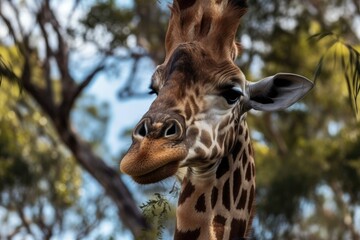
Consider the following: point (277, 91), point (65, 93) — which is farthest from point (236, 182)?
point (65, 93)

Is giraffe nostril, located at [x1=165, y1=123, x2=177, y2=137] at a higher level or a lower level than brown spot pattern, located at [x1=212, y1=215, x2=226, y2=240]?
higher

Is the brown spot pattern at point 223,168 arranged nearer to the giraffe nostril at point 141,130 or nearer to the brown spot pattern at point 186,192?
the brown spot pattern at point 186,192

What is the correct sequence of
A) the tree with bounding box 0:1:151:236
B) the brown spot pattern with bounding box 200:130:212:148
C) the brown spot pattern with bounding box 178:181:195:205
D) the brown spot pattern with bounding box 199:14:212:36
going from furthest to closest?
the tree with bounding box 0:1:151:236 → the brown spot pattern with bounding box 199:14:212:36 → the brown spot pattern with bounding box 178:181:195:205 → the brown spot pattern with bounding box 200:130:212:148

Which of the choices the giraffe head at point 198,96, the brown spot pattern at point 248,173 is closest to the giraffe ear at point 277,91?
the giraffe head at point 198,96

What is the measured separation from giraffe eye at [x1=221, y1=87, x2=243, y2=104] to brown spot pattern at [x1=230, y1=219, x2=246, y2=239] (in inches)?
27.1

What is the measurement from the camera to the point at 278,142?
2434 centimetres

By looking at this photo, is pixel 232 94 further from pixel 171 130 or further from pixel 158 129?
pixel 158 129

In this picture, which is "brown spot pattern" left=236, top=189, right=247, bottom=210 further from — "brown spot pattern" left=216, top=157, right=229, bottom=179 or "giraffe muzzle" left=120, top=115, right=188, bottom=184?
"giraffe muzzle" left=120, top=115, right=188, bottom=184

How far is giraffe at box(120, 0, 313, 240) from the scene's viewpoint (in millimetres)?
4816

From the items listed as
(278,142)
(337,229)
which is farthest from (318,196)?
(337,229)

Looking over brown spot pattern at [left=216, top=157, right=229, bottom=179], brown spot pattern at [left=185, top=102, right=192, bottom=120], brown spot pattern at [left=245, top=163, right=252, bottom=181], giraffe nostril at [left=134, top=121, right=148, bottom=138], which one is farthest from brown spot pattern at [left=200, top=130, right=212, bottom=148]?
brown spot pattern at [left=245, top=163, right=252, bottom=181]

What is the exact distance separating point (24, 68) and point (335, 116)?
1318 cm

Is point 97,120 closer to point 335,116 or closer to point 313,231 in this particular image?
point 313,231

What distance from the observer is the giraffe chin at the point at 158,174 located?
14.7ft
